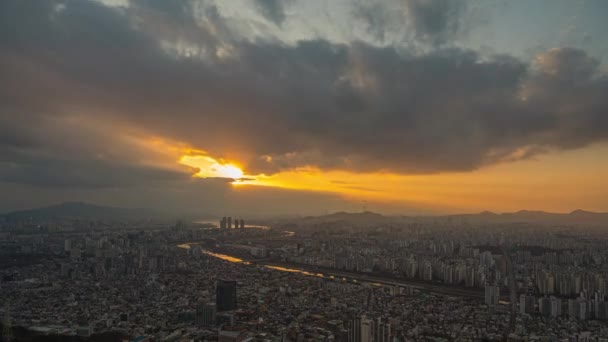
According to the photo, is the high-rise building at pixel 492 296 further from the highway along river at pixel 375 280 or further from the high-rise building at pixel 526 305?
the high-rise building at pixel 526 305

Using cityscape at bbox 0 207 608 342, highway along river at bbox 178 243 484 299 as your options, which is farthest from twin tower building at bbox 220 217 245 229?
highway along river at bbox 178 243 484 299

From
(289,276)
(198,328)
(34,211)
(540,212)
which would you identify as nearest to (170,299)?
(198,328)

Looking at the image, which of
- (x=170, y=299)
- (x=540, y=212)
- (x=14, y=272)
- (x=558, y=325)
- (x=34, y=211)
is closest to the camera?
(x=558, y=325)

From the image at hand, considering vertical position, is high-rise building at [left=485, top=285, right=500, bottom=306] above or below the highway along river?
above

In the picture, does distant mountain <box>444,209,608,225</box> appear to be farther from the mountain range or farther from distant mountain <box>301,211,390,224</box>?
distant mountain <box>301,211,390,224</box>

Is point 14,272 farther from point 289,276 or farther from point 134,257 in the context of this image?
point 289,276

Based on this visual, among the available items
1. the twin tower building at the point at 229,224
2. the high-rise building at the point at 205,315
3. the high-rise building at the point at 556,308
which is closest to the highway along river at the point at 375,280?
the high-rise building at the point at 556,308

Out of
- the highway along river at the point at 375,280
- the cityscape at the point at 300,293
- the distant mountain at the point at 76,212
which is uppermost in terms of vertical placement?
the distant mountain at the point at 76,212

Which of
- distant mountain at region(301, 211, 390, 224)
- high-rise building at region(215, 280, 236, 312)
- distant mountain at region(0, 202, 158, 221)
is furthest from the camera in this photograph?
distant mountain at region(301, 211, 390, 224)
